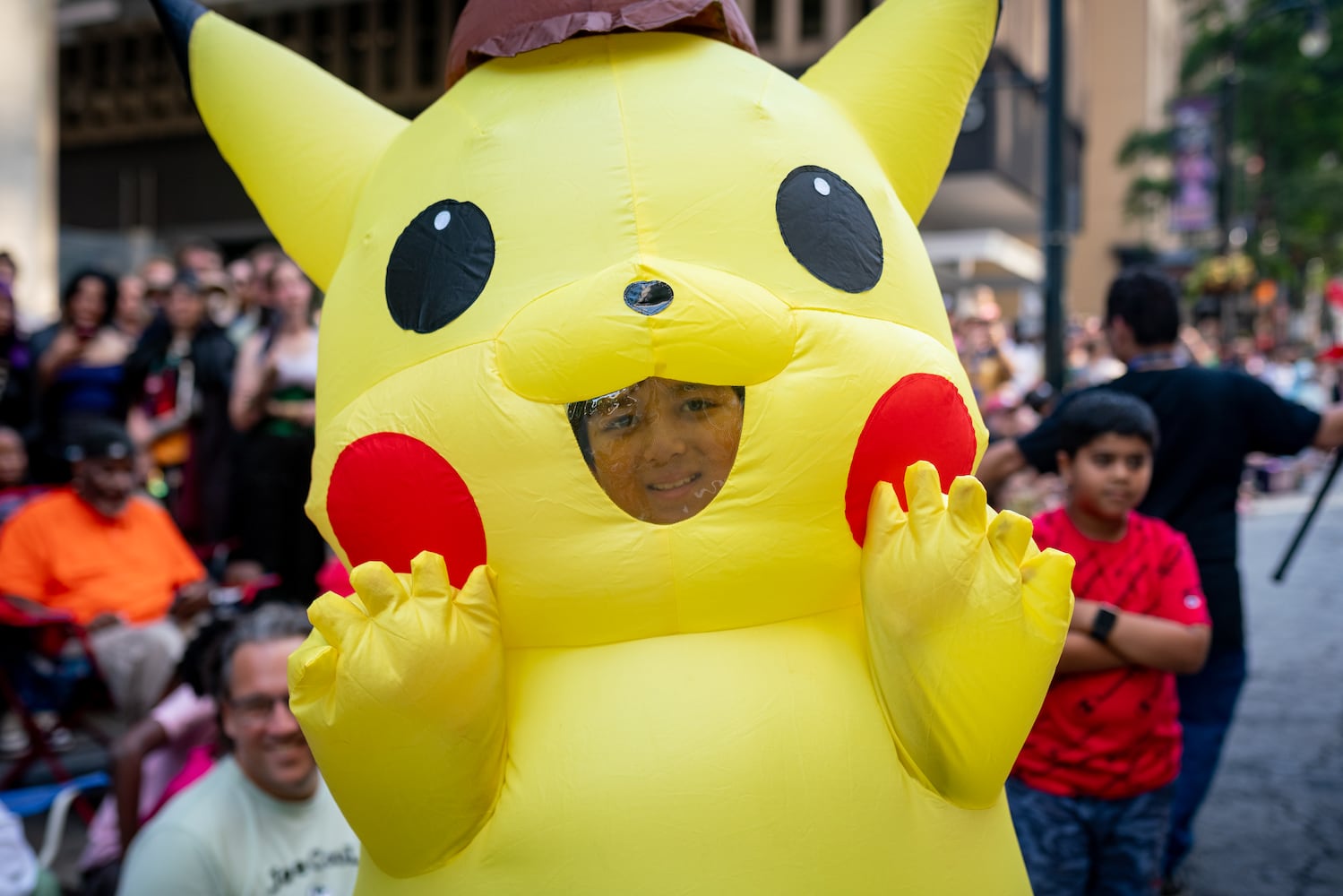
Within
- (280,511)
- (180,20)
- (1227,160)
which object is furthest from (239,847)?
(1227,160)

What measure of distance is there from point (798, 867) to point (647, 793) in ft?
0.83

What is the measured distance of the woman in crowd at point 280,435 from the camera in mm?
6121

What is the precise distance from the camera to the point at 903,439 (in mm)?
2283

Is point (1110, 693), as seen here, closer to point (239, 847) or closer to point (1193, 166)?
point (239, 847)

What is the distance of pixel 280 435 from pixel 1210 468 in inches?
159

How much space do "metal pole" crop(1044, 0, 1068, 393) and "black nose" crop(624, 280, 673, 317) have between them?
5725 millimetres

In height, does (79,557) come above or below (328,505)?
below

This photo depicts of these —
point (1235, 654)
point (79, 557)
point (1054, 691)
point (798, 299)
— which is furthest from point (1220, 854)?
point (79, 557)

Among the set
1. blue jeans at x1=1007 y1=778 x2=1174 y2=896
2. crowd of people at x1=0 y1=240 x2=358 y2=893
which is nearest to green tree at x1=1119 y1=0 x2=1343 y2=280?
crowd of people at x1=0 y1=240 x2=358 y2=893

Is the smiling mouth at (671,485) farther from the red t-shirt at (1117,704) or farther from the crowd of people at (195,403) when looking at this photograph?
the crowd of people at (195,403)

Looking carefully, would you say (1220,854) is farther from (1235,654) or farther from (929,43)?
(929,43)

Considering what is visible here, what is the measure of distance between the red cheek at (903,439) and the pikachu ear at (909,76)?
0.59 metres

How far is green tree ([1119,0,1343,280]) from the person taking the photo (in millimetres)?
26750

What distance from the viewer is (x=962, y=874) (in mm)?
2193
